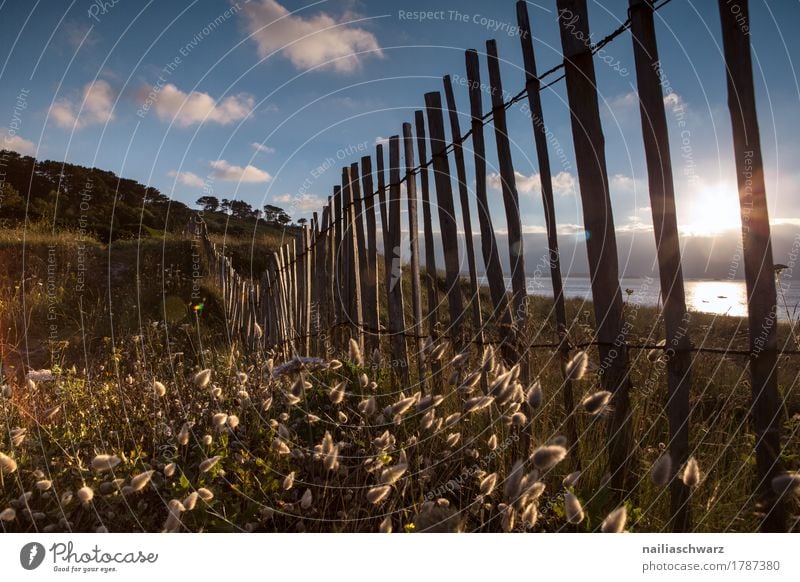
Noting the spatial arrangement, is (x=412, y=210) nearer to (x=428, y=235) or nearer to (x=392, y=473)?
(x=428, y=235)

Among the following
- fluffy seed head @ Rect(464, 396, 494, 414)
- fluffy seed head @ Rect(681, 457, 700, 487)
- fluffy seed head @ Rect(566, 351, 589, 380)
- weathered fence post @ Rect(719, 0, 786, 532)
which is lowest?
fluffy seed head @ Rect(681, 457, 700, 487)

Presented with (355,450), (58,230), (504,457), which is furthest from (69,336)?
(504,457)

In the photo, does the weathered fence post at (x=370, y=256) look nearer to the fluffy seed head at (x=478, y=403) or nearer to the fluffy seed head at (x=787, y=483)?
the fluffy seed head at (x=478, y=403)

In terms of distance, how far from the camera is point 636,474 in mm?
2121

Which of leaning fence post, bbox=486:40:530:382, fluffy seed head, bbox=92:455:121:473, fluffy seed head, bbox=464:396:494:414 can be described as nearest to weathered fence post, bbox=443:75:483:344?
leaning fence post, bbox=486:40:530:382

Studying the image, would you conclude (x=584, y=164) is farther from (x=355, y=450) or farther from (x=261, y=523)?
(x=261, y=523)

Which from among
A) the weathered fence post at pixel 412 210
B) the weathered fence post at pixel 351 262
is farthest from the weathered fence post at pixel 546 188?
the weathered fence post at pixel 351 262

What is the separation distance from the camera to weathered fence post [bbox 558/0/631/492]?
2.02 m

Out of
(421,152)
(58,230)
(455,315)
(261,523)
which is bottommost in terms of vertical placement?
(261,523)

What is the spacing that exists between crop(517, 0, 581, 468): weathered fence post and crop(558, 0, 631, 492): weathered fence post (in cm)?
23

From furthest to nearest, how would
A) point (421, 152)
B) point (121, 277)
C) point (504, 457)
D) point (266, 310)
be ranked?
point (121, 277), point (266, 310), point (421, 152), point (504, 457)

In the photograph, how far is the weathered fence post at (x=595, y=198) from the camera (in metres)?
2.02

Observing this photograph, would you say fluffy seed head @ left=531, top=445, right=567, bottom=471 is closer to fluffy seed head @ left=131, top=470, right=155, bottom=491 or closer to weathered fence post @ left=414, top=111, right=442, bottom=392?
fluffy seed head @ left=131, top=470, right=155, bottom=491
